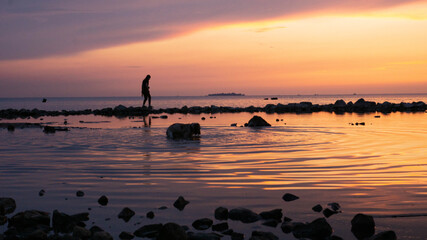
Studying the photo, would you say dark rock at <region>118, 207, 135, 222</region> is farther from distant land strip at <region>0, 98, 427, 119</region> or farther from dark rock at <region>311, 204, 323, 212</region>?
distant land strip at <region>0, 98, 427, 119</region>

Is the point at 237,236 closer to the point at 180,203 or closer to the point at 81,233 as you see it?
the point at 180,203

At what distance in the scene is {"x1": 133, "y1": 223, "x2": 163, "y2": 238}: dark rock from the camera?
5855 mm

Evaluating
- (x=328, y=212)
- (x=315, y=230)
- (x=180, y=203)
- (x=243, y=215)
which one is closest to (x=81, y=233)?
(x=180, y=203)

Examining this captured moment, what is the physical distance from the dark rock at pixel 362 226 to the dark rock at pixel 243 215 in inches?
54.7

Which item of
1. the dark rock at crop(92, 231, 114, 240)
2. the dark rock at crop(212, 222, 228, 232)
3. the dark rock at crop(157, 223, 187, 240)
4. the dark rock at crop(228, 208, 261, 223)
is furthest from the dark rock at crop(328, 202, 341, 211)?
the dark rock at crop(92, 231, 114, 240)

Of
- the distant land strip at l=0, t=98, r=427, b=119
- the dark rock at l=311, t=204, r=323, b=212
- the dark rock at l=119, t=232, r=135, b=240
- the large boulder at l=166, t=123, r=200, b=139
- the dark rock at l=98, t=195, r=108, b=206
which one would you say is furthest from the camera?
the distant land strip at l=0, t=98, r=427, b=119

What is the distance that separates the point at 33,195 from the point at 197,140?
9.67m

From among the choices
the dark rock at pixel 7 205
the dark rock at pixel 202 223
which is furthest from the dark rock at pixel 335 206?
the dark rock at pixel 7 205

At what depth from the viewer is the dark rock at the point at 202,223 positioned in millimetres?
6172

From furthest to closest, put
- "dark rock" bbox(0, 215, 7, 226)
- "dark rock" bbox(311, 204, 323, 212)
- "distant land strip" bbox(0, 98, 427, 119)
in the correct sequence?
"distant land strip" bbox(0, 98, 427, 119) → "dark rock" bbox(311, 204, 323, 212) → "dark rock" bbox(0, 215, 7, 226)

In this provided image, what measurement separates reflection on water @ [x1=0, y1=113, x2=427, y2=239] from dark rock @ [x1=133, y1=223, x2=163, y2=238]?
10.5 inches

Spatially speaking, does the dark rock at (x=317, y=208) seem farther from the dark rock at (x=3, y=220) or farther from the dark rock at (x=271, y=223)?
the dark rock at (x=3, y=220)

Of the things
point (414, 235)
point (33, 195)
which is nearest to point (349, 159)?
point (414, 235)

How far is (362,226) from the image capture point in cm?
591
